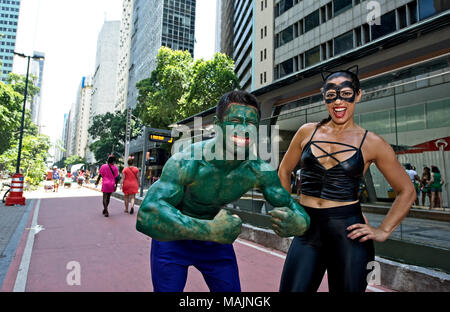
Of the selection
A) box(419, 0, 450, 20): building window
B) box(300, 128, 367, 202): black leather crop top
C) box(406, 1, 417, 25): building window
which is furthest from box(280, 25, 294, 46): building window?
box(300, 128, 367, 202): black leather crop top

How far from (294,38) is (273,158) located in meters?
21.3

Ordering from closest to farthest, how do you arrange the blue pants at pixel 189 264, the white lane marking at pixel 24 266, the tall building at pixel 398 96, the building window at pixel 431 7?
the blue pants at pixel 189 264, the white lane marking at pixel 24 266, the tall building at pixel 398 96, the building window at pixel 431 7

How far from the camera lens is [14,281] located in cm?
359

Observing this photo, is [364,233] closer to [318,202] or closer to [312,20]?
[318,202]

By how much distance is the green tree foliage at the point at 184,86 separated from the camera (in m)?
23.5

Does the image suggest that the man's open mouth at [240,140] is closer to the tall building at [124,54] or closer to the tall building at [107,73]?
the tall building at [124,54]

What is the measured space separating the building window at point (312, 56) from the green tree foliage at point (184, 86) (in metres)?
6.08

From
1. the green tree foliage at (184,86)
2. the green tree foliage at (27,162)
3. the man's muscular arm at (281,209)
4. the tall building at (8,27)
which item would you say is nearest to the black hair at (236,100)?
the man's muscular arm at (281,209)

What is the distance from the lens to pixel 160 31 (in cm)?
4691

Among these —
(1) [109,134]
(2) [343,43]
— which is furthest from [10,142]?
(2) [343,43]

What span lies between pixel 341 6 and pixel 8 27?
445ft

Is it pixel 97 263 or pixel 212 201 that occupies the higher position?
pixel 212 201
